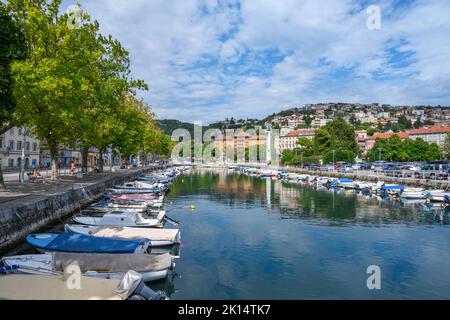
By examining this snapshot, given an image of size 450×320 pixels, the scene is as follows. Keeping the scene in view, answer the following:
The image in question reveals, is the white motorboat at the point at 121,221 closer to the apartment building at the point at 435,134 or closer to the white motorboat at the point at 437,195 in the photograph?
the white motorboat at the point at 437,195

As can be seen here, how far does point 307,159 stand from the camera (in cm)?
12425

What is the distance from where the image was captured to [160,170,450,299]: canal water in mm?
16703

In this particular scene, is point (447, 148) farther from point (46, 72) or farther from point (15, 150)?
point (46, 72)

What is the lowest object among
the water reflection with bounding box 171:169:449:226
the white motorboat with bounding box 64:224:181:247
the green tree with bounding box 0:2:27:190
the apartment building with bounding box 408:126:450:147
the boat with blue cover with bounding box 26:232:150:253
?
the water reflection with bounding box 171:169:449:226

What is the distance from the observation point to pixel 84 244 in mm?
17656

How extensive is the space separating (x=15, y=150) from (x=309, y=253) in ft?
221

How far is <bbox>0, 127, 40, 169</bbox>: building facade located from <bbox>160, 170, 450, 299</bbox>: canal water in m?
44.9

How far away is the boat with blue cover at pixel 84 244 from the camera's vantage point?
17.4 metres

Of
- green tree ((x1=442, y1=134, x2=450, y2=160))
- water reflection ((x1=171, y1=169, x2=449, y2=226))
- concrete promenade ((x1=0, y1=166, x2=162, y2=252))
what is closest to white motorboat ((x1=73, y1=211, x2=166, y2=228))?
concrete promenade ((x1=0, y1=166, x2=162, y2=252))

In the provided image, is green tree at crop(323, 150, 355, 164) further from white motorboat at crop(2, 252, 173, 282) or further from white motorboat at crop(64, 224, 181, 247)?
white motorboat at crop(2, 252, 173, 282)

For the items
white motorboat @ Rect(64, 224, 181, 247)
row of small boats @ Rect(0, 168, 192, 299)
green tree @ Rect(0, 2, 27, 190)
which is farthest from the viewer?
white motorboat @ Rect(64, 224, 181, 247)

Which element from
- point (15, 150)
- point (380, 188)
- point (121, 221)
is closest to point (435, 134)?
point (380, 188)

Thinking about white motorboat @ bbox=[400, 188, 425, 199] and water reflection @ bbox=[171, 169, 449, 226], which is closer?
water reflection @ bbox=[171, 169, 449, 226]
